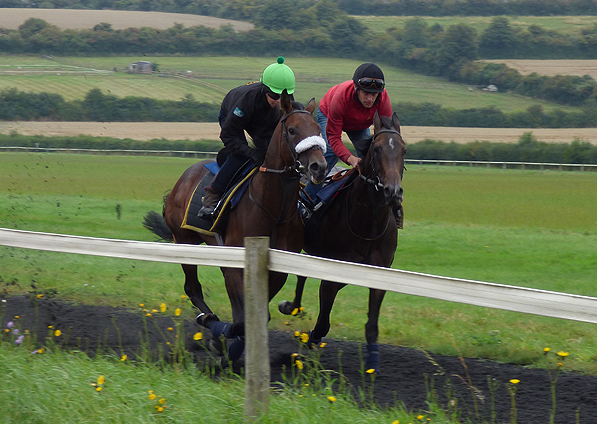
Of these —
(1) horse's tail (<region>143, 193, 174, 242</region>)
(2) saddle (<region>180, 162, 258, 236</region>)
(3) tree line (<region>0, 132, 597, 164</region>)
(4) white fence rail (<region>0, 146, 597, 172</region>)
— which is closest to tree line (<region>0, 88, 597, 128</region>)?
(3) tree line (<region>0, 132, 597, 164</region>)

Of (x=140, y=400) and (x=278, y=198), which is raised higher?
(x=278, y=198)

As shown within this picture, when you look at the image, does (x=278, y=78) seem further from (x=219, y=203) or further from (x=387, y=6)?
(x=387, y=6)

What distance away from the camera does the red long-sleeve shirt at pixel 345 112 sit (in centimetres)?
548

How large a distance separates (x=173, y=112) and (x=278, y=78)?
42779 millimetres

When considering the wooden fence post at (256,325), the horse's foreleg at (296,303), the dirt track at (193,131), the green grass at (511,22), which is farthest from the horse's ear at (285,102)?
the green grass at (511,22)

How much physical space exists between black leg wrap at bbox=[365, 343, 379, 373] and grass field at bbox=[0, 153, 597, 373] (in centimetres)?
77

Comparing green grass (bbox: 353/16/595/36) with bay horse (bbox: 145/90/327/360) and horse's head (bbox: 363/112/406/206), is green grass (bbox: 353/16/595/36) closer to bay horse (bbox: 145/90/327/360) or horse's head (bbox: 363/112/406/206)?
horse's head (bbox: 363/112/406/206)

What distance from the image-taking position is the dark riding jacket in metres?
5.18

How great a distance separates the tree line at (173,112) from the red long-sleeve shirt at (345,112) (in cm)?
3460

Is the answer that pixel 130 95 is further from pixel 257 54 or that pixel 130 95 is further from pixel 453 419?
pixel 453 419

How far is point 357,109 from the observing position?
5.57m

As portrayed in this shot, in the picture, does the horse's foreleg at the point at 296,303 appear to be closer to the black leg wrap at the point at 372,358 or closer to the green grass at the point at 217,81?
the black leg wrap at the point at 372,358

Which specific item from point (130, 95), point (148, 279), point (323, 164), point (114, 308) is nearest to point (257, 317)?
point (323, 164)

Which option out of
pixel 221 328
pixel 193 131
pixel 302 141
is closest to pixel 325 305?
pixel 221 328
